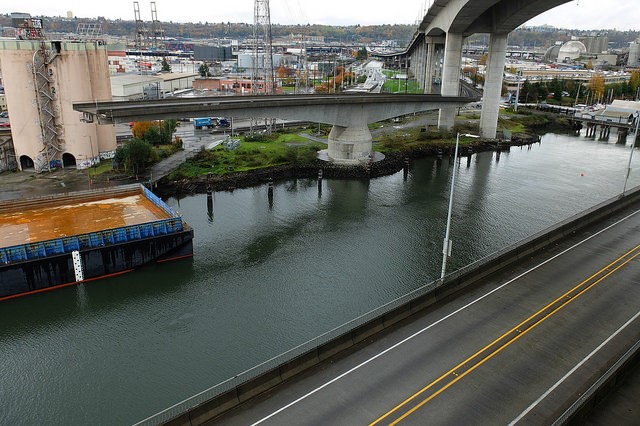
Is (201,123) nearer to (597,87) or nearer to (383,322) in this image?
(383,322)

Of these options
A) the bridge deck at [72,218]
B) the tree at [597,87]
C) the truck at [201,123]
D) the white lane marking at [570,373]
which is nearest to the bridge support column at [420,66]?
the tree at [597,87]

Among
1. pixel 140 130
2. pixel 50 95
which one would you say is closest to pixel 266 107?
pixel 50 95

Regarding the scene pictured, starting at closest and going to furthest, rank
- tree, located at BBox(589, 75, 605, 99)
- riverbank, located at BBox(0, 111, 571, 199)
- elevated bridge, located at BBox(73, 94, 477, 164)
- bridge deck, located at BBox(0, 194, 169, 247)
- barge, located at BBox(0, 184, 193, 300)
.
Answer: barge, located at BBox(0, 184, 193, 300) < bridge deck, located at BBox(0, 194, 169, 247) < elevated bridge, located at BBox(73, 94, 477, 164) < riverbank, located at BBox(0, 111, 571, 199) < tree, located at BBox(589, 75, 605, 99)

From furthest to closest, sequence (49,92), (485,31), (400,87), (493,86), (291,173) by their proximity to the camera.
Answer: (400,87)
(493,86)
(485,31)
(291,173)
(49,92)

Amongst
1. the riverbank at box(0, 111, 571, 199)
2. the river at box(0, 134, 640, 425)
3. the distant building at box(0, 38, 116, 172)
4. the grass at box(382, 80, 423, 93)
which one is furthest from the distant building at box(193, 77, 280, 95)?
the river at box(0, 134, 640, 425)

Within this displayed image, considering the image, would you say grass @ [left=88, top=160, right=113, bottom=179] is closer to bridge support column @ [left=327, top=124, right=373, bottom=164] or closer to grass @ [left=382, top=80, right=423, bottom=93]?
bridge support column @ [left=327, top=124, right=373, bottom=164]

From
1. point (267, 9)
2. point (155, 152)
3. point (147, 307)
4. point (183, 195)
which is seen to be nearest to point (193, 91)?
point (267, 9)

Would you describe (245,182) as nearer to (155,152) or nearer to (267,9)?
(155,152)

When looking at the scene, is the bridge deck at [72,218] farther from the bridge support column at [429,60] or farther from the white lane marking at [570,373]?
the bridge support column at [429,60]
